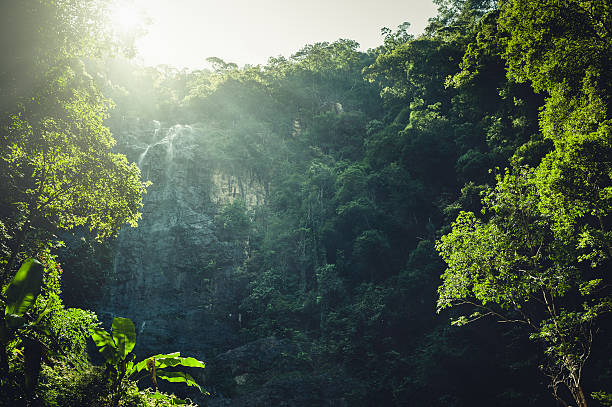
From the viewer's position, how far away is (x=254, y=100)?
33.2 meters

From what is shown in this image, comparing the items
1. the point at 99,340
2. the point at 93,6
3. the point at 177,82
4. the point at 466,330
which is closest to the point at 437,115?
the point at 466,330

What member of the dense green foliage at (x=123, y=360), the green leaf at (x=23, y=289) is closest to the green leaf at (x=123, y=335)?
the dense green foliage at (x=123, y=360)

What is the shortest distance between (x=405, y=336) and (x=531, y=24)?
48.4 ft

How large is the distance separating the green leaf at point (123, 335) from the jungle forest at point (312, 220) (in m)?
0.03

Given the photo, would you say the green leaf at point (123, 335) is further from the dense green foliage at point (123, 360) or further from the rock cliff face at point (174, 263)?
the rock cliff face at point (174, 263)

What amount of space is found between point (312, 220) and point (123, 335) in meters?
18.2

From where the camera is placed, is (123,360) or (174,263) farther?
(174,263)

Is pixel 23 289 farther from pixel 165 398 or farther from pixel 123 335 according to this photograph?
pixel 165 398

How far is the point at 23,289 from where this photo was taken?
5605mm

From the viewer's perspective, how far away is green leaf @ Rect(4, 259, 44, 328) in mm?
5531

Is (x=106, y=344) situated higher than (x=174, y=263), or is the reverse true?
(x=174, y=263)

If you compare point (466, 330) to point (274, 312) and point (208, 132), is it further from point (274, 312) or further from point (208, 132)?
point (208, 132)

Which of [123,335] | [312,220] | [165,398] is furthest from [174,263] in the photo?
[165,398]

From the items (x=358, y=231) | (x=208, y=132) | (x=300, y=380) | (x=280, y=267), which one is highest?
(x=208, y=132)
